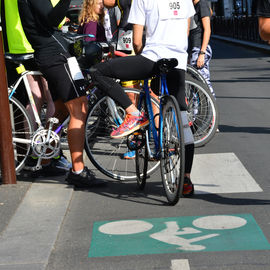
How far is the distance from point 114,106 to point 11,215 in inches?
58.6

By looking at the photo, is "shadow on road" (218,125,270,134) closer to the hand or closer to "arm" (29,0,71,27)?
the hand

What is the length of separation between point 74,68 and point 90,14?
2.58 m

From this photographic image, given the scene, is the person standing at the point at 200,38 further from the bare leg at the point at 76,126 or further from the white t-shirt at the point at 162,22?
the white t-shirt at the point at 162,22

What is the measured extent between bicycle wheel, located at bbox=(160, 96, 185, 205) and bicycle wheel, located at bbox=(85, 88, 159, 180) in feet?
2.63

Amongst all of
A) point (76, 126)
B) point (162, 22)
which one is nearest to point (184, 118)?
point (162, 22)

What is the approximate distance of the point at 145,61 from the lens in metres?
5.45

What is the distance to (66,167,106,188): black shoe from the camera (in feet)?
19.7

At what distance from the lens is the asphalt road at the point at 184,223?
4.13m

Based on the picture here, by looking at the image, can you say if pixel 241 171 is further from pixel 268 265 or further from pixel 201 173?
pixel 268 265

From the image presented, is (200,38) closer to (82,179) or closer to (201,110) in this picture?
(201,110)

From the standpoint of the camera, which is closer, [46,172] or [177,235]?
[177,235]

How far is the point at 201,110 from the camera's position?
781 cm

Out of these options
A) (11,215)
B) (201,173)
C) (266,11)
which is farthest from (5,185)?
(266,11)

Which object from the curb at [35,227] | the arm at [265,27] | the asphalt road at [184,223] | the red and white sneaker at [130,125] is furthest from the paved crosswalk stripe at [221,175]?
the arm at [265,27]
